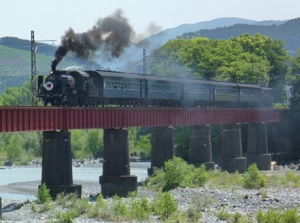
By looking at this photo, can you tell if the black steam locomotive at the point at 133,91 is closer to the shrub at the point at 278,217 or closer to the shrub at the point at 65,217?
the shrub at the point at 65,217

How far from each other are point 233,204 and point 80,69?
1809 centimetres

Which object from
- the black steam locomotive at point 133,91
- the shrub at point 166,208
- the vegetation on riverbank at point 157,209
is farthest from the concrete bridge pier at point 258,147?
the shrub at point 166,208

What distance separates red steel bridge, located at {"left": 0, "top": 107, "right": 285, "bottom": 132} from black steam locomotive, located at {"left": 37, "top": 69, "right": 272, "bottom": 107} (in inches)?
67.5

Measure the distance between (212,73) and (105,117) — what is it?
68365 millimetres

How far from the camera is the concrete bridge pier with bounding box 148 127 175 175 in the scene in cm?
7862

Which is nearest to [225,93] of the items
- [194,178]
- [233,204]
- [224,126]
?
[224,126]

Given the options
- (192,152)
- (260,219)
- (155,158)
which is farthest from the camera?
(192,152)

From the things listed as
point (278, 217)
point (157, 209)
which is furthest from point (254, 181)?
point (278, 217)

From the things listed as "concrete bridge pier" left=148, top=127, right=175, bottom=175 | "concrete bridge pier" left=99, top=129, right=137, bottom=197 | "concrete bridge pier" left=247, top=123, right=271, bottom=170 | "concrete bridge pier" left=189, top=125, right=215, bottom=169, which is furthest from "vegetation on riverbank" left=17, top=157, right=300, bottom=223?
"concrete bridge pier" left=247, top=123, right=271, bottom=170

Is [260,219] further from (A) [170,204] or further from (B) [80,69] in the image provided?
(B) [80,69]

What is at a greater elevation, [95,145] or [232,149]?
[95,145]

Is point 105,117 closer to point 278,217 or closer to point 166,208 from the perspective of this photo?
point 166,208

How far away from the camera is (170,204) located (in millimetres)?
50875

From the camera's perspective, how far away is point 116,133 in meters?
66.2
